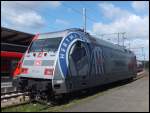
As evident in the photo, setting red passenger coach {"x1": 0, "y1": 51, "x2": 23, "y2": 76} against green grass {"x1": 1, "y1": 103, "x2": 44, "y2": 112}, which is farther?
red passenger coach {"x1": 0, "y1": 51, "x2": 23, "y2": 76}

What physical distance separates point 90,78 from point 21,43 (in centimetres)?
1215

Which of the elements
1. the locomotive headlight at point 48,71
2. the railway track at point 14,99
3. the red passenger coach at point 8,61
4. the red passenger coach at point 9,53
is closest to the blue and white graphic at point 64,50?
the locomotive headlight at point 48,71

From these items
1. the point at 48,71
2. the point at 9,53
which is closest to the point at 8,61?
the point at 9,53

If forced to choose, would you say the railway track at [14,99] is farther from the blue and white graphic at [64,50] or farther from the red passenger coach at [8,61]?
the red passenger coach at [8,61]

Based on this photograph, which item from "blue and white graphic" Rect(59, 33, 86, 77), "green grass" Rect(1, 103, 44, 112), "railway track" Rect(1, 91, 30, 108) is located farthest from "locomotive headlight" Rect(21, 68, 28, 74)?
"green grass" Rect(1, 103, 44, 112)

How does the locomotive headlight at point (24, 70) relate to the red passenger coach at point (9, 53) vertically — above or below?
below

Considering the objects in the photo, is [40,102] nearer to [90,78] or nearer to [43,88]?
[43,88]

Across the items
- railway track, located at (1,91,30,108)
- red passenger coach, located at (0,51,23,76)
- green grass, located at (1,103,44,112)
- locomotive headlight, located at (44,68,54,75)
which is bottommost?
green grass, located at (1,103,44,112)

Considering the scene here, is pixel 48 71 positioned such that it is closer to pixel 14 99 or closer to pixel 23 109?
pixel 23 109

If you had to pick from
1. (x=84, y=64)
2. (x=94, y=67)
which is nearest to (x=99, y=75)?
(x=94, y=67)

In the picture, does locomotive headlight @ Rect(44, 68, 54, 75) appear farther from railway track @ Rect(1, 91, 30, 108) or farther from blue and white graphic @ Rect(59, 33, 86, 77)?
railway track @ Rect(1, 91, 30, 108)

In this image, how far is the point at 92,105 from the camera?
38.4ft

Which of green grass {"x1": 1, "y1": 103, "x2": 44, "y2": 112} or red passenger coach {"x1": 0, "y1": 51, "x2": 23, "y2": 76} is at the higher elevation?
red passenger coach {"x1": 0, "y1": 51, "x2": 23, "y2": 76}

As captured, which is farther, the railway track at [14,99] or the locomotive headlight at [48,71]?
the railway track at [14,99]
